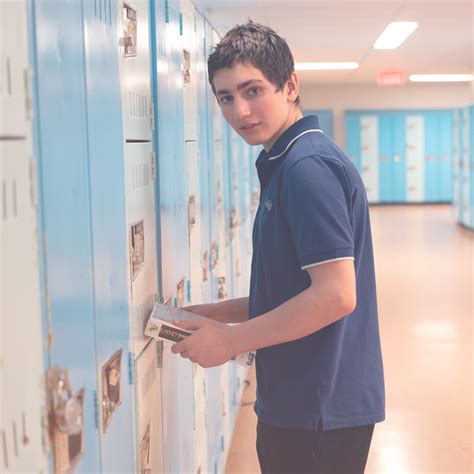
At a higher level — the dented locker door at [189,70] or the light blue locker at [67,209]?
the dented locker door at [189,70]

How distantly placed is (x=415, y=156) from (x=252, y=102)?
47.4 feet

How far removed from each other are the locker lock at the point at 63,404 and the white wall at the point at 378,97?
47.8 ft

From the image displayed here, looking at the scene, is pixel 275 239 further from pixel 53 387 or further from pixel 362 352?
pixel 53 387

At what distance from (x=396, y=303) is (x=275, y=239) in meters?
5.56

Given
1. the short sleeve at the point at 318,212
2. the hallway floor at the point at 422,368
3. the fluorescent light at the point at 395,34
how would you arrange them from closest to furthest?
the short sleeve at the point at 318,212, the hallway floor at the point at 422,368, the fluorescent light at the point at 395,34

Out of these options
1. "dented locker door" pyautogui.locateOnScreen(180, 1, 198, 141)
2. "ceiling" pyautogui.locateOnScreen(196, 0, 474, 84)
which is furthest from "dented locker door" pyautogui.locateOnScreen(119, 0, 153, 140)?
"ceiling" pyautogui.locateOnScreen(196, 0, 474, 84)

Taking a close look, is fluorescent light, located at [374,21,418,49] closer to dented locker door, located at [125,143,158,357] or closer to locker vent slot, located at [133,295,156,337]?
dented locker door, located at [125,143,158,357]

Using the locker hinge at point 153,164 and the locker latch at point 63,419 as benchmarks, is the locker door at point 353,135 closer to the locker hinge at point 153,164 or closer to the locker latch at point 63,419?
the locker hinge at point 153,164

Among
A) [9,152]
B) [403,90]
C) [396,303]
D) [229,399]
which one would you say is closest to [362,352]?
[9,152]

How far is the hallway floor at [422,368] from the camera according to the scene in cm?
366

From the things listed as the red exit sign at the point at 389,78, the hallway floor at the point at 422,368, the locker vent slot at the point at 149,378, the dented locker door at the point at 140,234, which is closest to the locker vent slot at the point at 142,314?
the dented locker door at the point at 140,234

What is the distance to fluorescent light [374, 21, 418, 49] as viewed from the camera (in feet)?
20.3

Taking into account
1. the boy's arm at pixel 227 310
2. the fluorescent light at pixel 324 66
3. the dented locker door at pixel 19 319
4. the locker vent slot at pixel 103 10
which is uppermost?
the fluorescent light at pixel 324 66

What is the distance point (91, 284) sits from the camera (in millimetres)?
1240
